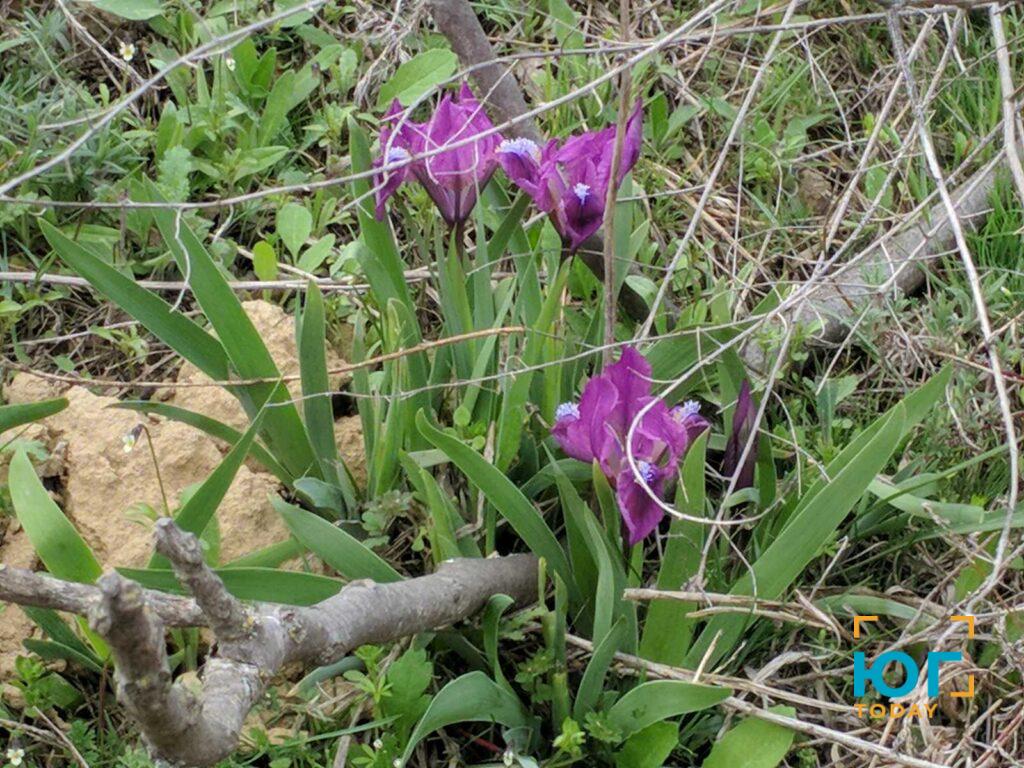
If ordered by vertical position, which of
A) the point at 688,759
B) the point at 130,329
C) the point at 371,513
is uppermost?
the point at 130,329

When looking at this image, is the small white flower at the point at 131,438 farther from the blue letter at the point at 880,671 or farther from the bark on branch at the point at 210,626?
Answer: the blue letter at the point at 880,671

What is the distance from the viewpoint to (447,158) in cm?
184

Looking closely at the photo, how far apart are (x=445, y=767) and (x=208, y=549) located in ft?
1.47

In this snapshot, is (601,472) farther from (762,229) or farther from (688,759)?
(762,229)

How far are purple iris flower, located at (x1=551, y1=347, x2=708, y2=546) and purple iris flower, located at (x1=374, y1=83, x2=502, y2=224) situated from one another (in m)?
0.39

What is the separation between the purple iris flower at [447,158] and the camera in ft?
6.04

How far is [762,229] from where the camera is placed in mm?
2498

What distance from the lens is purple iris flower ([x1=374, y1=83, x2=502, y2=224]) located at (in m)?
1.84

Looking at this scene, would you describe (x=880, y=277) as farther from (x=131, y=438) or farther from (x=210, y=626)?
(x=210, y=626)

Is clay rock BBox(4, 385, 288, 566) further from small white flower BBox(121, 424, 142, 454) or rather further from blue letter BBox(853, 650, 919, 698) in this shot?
blue letter BBox(853, 650, 919, 698)

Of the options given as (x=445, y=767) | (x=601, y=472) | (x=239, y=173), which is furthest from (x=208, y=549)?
(x=239, y=173)

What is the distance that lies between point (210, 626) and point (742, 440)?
0.90m

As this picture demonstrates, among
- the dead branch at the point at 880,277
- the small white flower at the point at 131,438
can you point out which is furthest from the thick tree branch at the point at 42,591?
the dead branch at the point at 880,277

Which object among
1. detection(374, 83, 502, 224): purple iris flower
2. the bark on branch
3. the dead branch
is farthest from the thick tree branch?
the dead branch
